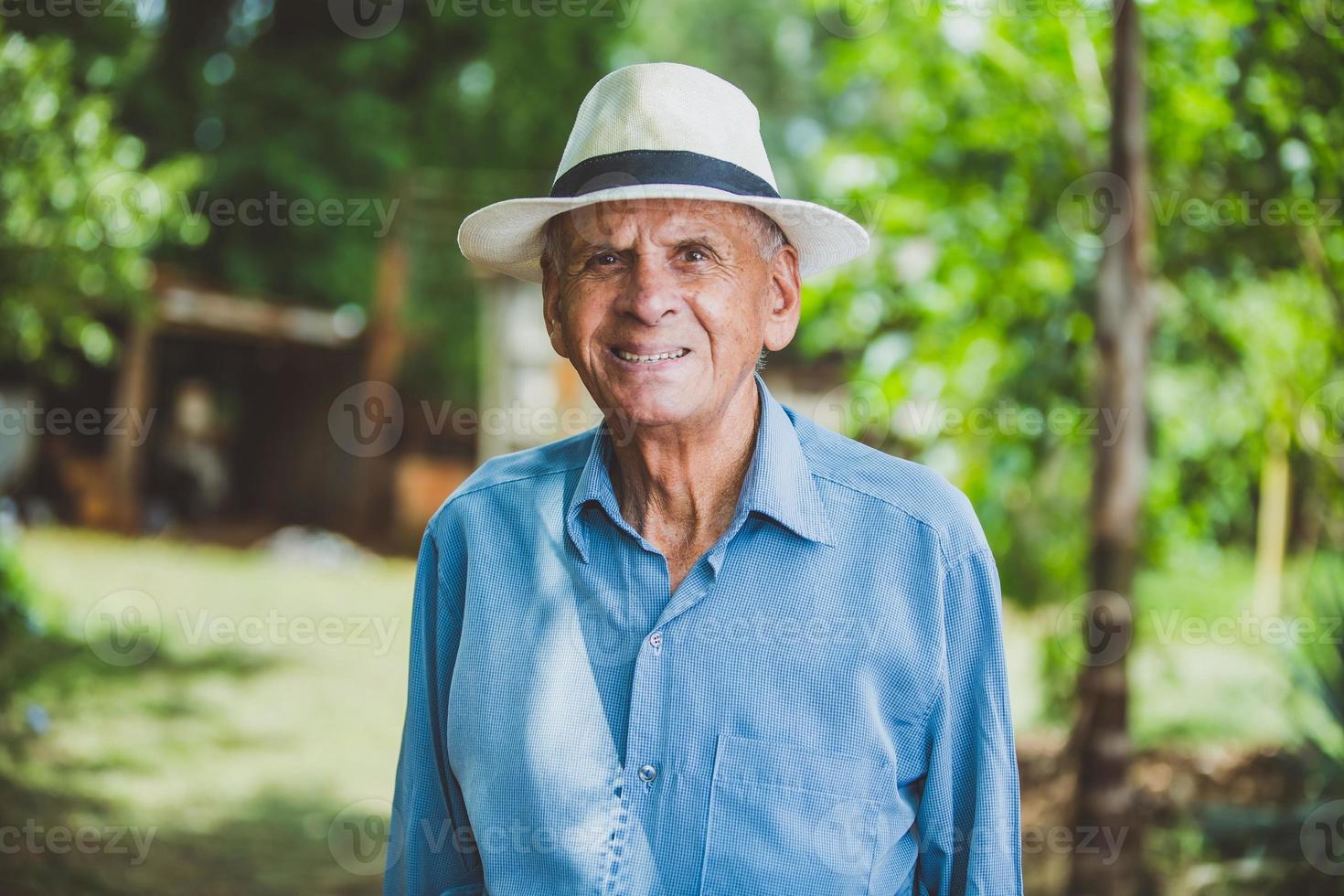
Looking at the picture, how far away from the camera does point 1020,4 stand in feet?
15.5

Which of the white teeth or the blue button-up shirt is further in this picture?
the white teeth

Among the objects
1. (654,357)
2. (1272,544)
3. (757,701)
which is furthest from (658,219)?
(1272,544)

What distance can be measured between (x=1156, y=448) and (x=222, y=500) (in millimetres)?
14391

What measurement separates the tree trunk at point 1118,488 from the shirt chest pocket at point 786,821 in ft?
8.44

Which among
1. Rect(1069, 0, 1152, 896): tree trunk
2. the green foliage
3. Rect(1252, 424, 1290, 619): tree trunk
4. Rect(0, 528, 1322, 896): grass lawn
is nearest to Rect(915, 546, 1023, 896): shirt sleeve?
Rect(1069, 0, 1152, 896): tree trunk

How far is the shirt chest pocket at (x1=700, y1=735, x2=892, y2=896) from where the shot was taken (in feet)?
5.07

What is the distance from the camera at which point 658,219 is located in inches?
65.3

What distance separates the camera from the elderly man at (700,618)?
157 cm

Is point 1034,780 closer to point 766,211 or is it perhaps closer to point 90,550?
point 766,211

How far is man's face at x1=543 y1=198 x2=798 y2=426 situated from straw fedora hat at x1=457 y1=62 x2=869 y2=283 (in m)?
0.04

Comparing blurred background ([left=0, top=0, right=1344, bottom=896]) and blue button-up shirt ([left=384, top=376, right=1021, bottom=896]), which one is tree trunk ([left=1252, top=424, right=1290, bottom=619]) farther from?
blue button-up shirt ([left=384, top=376, right=1021, bottom=896])

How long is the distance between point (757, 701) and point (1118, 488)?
2.68 meters

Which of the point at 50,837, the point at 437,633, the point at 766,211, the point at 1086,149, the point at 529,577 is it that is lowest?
the point at 50,837

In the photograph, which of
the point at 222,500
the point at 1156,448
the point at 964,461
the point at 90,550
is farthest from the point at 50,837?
the point at 222,500
